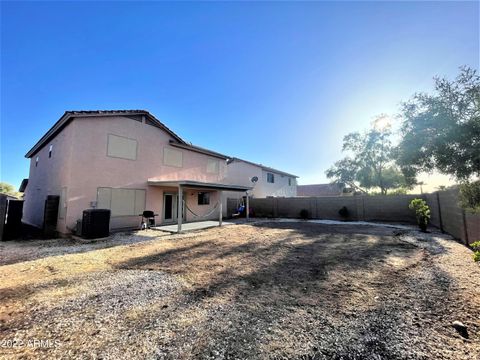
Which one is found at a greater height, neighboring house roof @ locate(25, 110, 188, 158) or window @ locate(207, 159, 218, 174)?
neighboring house roof @ locate(25, 110, 188, 158)

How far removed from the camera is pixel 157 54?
963cm

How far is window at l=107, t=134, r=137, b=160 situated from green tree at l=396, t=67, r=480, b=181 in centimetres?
1387

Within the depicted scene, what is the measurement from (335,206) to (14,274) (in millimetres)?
17707

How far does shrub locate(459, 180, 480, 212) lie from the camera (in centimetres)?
614

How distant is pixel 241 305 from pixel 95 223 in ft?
27.1

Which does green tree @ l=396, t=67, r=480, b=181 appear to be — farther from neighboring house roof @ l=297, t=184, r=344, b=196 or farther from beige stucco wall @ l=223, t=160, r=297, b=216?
neighboring house roof @ l=297, t=184, r=344, b=196

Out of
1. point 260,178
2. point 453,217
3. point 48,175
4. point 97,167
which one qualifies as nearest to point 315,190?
point 260,178

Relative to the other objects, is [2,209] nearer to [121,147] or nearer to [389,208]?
[121,147]

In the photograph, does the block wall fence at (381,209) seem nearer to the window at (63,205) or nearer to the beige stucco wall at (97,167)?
the beige stucco wall at (97,167)

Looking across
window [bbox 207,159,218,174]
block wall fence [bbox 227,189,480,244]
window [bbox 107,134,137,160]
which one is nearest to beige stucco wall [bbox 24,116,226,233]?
window [bbox 107,134,137,160]

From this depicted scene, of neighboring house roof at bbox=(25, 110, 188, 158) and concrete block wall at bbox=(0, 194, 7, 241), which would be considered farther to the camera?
neighboring house roof at bbox=(25, 110, 188, 158)

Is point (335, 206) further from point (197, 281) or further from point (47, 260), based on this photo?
point (47, 260)

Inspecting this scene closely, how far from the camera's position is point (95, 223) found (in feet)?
29.2

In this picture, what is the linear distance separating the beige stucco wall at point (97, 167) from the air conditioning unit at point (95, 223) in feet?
4.68
